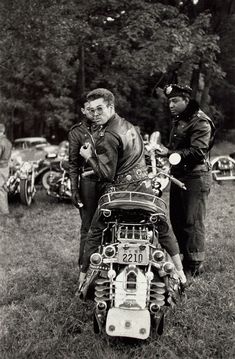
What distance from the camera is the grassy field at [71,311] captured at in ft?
11.7

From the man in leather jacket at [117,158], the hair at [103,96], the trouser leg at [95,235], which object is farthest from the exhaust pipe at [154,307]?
the hair at [103,96]

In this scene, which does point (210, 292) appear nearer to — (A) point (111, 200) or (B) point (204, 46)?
(A) point (111, 200)

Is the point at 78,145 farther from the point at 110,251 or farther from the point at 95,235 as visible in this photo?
the point at 110,251

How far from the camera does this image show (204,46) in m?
14.0

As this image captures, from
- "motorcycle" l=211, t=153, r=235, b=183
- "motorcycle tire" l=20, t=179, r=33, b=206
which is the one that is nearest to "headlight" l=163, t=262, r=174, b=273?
"motorcycle tire" l=20, t=179, r=33, b=206

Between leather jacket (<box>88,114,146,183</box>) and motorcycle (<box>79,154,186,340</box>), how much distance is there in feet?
0.73

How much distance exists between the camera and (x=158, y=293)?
354 cm

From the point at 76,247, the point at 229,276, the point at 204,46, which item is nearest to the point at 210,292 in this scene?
the point at 229,276

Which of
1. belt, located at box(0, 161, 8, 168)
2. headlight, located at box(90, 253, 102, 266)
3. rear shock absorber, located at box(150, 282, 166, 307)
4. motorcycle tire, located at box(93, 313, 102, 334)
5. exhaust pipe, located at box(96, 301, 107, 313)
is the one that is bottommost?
motorcycle tire, located at box(93, 313, 102, 334)

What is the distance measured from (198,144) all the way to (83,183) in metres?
1.31

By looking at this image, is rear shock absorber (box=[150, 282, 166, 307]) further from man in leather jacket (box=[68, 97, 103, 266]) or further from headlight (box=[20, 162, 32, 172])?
headlight (box=[20, 162, 32, 172])

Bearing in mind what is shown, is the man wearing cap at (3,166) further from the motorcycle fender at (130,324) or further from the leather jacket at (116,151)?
the motorcycle fender at (130,324)

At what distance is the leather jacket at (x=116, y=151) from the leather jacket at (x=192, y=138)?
1.05m

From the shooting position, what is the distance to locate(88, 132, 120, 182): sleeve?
3.63 meters
